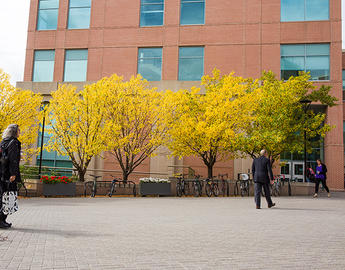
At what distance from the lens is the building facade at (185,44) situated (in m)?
27.2

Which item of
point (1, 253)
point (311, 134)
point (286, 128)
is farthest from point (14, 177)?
point (311, 134)

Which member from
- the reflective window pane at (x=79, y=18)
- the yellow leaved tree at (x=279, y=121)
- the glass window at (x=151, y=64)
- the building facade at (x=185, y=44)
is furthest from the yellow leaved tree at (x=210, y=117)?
the reflective window pane at (x=79, y=18)

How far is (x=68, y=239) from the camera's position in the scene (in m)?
5.90

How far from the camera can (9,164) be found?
6676 mm

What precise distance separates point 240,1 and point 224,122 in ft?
46.2

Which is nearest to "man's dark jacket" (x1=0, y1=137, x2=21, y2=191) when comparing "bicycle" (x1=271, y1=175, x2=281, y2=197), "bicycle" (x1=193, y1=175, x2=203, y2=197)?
"bicycle" (x1=193, y1=175, x2=203, y2=197)

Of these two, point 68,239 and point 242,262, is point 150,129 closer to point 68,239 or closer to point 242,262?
point 68,239

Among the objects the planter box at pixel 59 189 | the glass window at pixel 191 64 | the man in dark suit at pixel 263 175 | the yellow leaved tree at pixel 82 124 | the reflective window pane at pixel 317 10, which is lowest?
the planter box at pixel 59 189

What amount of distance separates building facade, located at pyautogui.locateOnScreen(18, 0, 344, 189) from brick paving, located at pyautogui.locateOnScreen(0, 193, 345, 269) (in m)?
18.8

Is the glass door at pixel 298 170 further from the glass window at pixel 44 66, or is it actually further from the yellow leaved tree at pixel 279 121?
the glass window at pixel 44 66

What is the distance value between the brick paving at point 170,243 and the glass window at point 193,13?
75.5 feet

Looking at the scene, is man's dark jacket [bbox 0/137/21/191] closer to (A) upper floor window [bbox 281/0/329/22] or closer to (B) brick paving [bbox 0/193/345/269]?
(B) brick paving [bbox 0/193/345/269]

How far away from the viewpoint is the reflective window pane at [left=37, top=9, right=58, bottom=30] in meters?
31.4

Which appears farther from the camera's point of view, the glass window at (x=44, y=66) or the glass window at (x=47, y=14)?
the glass window at (x=47, y=14)
